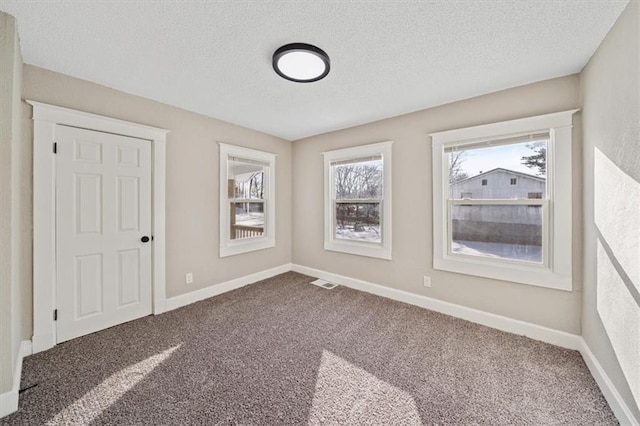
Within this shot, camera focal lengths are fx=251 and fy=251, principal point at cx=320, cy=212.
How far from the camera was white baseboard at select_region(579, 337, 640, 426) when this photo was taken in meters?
1.44

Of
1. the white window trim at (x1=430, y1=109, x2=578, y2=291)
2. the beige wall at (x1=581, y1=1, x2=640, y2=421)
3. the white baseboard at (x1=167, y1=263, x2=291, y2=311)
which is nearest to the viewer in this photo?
the beige wall at (x1=581, y1=1, x2=640, y2=421)

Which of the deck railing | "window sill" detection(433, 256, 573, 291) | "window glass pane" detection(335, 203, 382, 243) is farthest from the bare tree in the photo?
the deck railing

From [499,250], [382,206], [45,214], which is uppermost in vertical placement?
[382,206]

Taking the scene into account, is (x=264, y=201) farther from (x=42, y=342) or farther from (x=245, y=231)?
(x=42, y=342)

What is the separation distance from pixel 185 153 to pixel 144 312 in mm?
1928

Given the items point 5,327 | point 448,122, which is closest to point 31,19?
point 5,327

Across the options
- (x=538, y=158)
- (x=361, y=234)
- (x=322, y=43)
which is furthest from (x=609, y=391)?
(x=322, y=43)

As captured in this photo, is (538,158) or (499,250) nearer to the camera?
(538,158)

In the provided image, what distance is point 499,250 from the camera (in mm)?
2699

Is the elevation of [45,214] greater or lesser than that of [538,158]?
lesser

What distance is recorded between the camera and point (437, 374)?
193 cm

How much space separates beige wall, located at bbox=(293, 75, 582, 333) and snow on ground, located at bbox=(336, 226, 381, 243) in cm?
30

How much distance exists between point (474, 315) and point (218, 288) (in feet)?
10.6

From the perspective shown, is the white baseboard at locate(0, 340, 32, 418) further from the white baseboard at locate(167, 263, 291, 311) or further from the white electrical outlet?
the white electrical outlet
